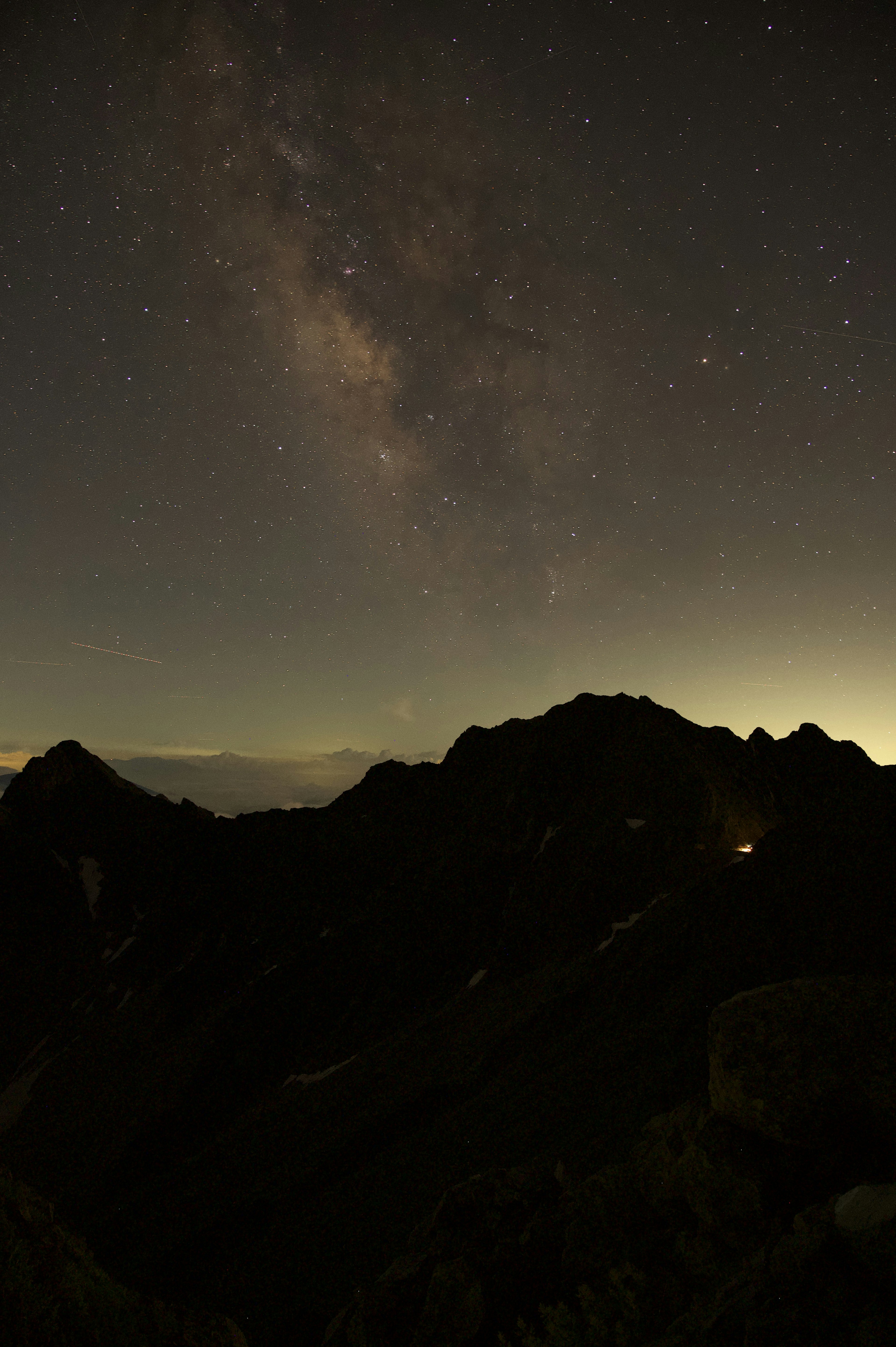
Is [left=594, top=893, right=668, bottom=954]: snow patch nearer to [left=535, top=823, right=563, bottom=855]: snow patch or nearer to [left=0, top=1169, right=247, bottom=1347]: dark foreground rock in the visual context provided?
[left=535, top=823, right=563, bottom=855]: snow patch

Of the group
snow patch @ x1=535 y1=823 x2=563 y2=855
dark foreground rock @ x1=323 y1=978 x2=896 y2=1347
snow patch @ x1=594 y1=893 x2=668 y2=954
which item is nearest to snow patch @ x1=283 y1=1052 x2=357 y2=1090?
snow patch @ x1=594 y1=893 x2=668 y2=954

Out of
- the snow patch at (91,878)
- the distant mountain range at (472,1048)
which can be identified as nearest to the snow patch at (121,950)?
the distant mountain range at (472,1048)

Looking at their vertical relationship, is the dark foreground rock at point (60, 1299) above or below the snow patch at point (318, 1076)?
above

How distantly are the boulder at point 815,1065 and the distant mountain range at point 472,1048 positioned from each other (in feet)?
0.30

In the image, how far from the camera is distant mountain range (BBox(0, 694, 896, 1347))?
17281 millimetres

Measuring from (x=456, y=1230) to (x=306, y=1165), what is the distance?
2327cm

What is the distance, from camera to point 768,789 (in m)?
63.7

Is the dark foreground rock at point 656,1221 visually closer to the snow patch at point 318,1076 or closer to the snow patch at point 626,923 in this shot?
the snow patch at point 626,923

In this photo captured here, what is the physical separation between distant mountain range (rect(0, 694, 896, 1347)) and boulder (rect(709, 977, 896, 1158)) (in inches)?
3.7

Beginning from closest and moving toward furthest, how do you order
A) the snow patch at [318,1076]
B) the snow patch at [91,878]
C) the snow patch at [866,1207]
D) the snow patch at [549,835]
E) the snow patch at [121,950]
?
the snow patch at [866,1207], the snow patch at [318,1076], the snow patch at [549,835], the snow patch at [121,950], the snow patch at [91,878]

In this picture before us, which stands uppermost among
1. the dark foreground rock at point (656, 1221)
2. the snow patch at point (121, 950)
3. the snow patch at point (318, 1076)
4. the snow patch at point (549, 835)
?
the snow patch at point (549, 835)

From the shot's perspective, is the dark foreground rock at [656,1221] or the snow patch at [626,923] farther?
the snow patch at [626,923]

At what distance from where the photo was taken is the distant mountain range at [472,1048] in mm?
17281

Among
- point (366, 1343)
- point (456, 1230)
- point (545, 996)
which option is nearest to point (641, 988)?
point (545, 996)
